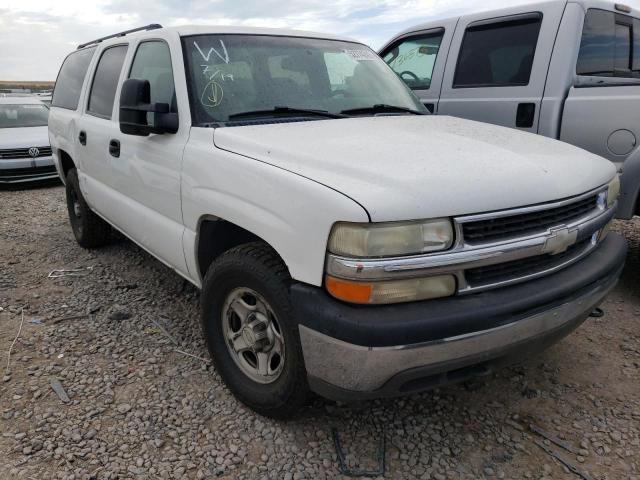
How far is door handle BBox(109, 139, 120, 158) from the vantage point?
3475mm

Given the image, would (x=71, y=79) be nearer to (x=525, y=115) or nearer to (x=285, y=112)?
(x=285, y=112)

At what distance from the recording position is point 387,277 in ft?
5.97

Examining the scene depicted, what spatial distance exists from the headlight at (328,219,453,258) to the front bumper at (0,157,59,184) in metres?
8.25

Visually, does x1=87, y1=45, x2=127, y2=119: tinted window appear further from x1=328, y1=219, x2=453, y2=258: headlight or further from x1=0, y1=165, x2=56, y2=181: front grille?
x1=0, y1=165, x2=56, y2=181: front grille

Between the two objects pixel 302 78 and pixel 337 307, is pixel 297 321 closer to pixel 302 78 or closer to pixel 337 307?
pixel 337 307

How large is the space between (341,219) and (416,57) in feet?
12.5

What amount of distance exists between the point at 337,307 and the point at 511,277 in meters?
0.72

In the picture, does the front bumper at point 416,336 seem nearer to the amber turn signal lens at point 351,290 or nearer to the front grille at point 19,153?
the amber turn signal lens at point 351,290

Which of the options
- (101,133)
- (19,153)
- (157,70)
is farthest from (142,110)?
(19,153)

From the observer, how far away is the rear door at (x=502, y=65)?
4.00 metres

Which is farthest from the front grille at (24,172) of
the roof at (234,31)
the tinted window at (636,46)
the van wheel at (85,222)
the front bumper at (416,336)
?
the tinted window at (636,46)

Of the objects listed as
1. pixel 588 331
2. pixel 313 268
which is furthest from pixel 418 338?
pixel 588 331

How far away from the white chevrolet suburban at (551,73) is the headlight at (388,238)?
236 centimetres

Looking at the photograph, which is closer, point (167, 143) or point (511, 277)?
point (511, 277)
